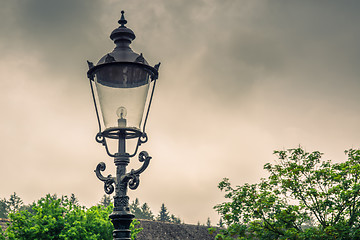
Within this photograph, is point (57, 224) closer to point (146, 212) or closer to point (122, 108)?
point (122, 108)

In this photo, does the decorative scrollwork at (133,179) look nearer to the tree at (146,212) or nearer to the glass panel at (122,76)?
the glass panel at (122,76)

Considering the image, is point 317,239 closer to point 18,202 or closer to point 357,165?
point 357,165

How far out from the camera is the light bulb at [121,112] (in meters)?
5.59

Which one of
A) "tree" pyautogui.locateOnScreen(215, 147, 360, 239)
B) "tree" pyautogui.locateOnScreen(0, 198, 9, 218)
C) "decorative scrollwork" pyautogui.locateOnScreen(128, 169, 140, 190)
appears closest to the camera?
"decorative scrollwork" pyautogui.locateOnScreen(128, 169, 140, 190)

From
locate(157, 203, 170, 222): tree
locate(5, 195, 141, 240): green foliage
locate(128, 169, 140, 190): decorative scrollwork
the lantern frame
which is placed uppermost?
locate(157, 203, 170, 222): tree

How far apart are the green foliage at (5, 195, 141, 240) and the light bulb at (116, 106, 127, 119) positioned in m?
20.7

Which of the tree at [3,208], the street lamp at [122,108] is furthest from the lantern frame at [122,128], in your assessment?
the tree at [3,208]

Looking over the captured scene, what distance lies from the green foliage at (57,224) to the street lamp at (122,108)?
20488 mm

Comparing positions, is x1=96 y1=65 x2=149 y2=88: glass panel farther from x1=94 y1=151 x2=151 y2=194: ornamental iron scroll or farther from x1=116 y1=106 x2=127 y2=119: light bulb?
x1=94 y1=151 x2=151 y2=194: ornamental iron scroll

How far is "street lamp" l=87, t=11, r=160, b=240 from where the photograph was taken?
5551 millimetres

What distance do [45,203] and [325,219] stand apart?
14.9 m

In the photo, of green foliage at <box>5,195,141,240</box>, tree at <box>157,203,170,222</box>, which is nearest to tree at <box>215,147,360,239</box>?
green foliage at <box>5,195,141,240</box>

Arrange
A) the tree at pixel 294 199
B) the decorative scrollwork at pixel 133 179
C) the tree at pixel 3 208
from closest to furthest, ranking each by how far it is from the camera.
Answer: the decorative scrollwork at pixel 133 179
the tree at pixel 294 199
the tree at pixel 3 208

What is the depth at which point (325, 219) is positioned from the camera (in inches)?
845
